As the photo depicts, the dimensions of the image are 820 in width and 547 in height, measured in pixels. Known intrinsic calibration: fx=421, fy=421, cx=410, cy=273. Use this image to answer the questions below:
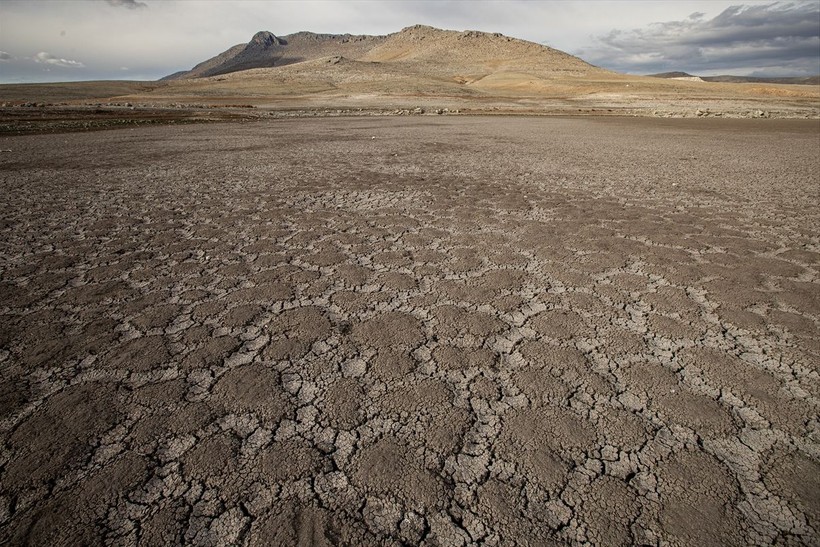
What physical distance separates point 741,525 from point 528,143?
14.6 meters

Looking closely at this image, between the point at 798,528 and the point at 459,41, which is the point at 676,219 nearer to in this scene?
the point at 798,528

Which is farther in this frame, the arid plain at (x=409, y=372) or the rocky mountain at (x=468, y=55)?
the rocky mountain at (x=468, y=55)

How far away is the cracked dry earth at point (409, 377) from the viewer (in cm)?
174

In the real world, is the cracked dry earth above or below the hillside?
below

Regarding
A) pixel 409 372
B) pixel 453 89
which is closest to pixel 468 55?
pixel 453 89

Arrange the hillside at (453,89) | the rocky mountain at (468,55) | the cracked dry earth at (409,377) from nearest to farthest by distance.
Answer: the cracked dry earth at (409,377) → the hillside at (453,89) → the rocky mountain at (468,55)

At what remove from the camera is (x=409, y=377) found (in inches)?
101

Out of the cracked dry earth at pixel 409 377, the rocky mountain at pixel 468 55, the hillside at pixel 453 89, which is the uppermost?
the rocky mountain at pixel 468 55

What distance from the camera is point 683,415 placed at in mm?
2252

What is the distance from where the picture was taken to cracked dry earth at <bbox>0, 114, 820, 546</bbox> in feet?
5.72

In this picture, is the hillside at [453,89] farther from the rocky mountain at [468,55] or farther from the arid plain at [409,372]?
the arid plain at [409,372]

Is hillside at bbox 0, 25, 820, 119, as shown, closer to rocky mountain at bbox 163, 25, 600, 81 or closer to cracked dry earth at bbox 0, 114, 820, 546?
rocky mountain at bbox 163, 25, 600, 81

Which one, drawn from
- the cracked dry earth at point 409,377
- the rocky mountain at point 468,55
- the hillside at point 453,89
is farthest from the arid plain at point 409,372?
the rocky mountain at point 468,55

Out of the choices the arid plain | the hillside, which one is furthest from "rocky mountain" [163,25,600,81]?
the arid plain
